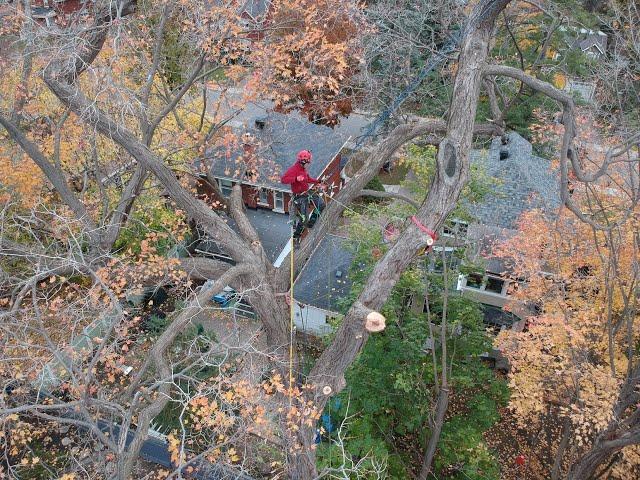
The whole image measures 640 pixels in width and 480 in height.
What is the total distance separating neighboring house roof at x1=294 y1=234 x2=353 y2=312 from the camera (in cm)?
1495

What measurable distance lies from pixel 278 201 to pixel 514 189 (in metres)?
8.78

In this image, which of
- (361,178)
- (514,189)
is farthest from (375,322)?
(514,189)

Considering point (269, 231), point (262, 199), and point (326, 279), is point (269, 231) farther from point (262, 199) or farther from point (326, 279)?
point (326, 279)

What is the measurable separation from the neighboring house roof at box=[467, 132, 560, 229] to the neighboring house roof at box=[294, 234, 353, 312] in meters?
4.17

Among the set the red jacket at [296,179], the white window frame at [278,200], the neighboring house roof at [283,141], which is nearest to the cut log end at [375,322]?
the red jacket at [296,179]

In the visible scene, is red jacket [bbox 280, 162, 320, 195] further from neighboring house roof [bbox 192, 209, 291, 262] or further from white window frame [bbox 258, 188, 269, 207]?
white window frame [bbox 258, 188, 269, 207]

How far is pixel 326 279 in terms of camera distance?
50.7 feet

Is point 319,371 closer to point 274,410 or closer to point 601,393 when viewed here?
point 274,410

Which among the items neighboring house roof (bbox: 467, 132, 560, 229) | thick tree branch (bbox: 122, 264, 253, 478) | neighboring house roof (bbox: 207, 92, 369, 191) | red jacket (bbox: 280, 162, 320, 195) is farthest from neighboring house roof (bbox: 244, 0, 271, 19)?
thick tree branch (bbox: 122, 264, 253, 478)

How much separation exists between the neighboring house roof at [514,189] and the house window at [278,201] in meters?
7.48

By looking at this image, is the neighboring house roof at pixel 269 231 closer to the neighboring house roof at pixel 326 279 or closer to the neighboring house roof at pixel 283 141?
the neighboring house roof at pixel 283 141

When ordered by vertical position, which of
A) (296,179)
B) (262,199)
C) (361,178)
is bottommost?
(262,199)

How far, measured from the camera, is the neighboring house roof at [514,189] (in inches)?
568

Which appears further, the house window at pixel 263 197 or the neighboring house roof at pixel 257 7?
the house window at pixel 263 197
